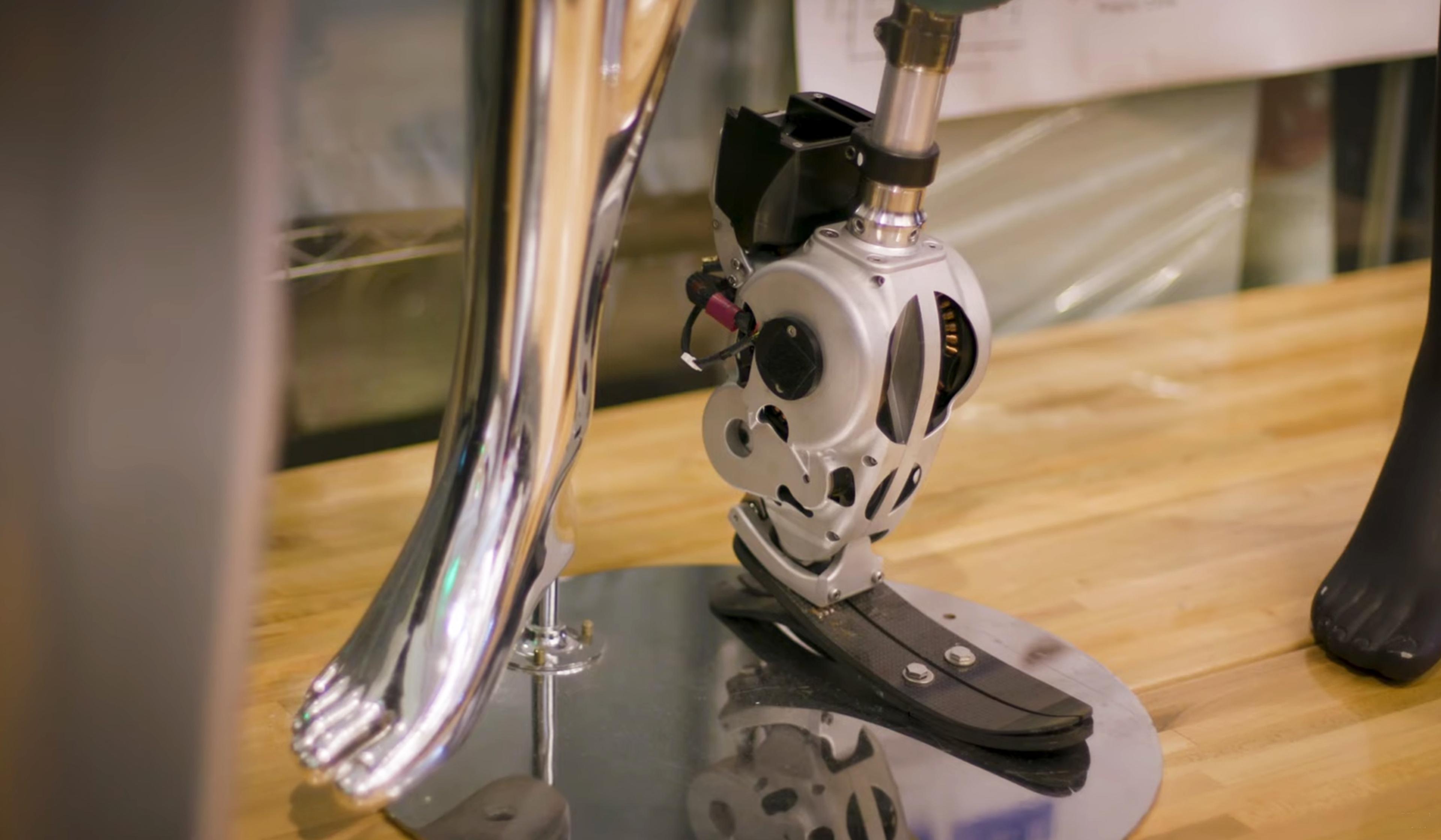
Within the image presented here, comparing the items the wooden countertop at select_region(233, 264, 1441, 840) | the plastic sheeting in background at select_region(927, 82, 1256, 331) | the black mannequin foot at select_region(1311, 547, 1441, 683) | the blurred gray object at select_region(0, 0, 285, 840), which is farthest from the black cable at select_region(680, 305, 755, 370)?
the plastic sheeting in background at select_region(927, 82, 1256, 331)

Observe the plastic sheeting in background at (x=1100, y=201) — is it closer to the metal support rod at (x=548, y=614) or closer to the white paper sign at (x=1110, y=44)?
the white paper sign at (x=1110, y=44)

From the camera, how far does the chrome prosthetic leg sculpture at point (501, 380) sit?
0.45 meters

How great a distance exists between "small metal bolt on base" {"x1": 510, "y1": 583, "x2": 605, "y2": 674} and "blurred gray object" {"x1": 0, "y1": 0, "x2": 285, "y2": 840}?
61 cm

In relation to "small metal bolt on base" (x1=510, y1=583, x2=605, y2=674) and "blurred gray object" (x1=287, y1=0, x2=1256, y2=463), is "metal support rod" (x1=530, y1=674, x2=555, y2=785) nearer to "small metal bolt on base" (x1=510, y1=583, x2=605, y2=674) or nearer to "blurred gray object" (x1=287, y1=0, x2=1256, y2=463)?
"small metal bolt on base" (x1=510, y1=583, x2=605, y2=674)

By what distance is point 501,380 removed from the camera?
18.8 inches

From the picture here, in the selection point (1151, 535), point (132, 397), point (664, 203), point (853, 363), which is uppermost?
point (132, 397)

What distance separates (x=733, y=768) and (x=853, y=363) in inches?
8.1

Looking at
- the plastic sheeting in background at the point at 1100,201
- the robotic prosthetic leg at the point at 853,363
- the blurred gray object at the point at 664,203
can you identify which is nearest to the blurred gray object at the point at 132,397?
the robotic prosthetic leg at the point at 853,363

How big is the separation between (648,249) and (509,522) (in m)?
0.88

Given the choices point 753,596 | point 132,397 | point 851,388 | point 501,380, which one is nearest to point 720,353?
point 851,388

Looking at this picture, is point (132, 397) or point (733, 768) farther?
point (733, 768)

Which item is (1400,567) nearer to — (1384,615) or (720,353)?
(1384,615)

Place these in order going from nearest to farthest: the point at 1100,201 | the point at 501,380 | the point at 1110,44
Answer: the point at 501,380, the point at 1110,44, the point at 1100,201

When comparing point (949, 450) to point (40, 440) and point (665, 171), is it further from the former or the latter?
point (40, 440)
